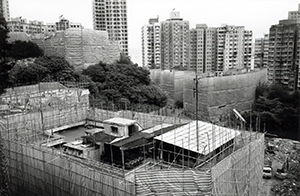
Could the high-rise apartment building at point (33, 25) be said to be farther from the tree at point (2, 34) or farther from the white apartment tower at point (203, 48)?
the tree at point (2, 34)

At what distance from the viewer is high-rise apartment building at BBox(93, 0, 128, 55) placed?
3922cm

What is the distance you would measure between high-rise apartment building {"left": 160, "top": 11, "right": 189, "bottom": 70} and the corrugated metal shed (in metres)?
26.2

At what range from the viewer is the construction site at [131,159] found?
17.0 feet

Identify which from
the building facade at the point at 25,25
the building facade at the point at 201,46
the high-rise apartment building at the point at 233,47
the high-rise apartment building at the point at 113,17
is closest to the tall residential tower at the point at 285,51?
the building facade at the point at 201,46

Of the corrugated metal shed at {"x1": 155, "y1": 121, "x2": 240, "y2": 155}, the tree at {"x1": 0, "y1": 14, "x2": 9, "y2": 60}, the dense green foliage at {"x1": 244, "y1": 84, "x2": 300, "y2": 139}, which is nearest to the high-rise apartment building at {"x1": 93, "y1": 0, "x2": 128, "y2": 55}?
the dense green foliage at {"x1": 244, "y1": 84, "x2": 300, "y2": 139}

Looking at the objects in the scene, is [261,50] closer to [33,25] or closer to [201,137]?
[33,25]

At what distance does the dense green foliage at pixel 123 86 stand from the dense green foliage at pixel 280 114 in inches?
257

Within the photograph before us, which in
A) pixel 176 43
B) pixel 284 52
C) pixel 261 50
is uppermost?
pixel 176 43

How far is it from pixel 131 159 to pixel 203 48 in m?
27.1

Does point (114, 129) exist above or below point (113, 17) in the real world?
below

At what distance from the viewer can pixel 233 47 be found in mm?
30953

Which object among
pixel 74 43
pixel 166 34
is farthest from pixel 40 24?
pixel 74 43

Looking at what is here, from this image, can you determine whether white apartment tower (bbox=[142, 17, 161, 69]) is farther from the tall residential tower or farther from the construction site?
the construction site

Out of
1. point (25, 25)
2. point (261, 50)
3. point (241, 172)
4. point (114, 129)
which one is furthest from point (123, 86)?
point (25, 25)
